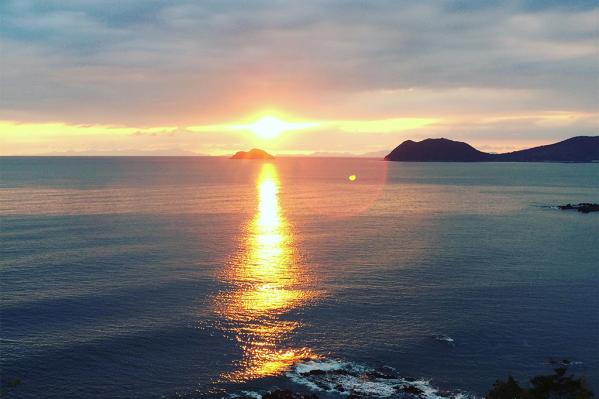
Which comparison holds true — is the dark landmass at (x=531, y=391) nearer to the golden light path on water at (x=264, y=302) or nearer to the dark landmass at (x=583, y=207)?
the golden light path on water at (x=264, y=302)

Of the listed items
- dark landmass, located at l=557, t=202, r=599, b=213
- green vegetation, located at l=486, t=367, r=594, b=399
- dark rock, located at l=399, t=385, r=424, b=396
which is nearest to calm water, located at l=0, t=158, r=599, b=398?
dark rock, located at l=399, t=385, r=424, b=396

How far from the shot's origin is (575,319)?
222ft

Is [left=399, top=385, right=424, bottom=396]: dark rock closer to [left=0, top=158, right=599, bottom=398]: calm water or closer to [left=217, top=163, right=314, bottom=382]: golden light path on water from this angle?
[left=0, top=158, right=599, bottom=398]: calm water

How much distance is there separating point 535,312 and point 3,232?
117952 mm

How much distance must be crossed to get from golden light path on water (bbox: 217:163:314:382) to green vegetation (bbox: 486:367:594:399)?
2246 centimetres

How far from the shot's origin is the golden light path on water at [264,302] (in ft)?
184

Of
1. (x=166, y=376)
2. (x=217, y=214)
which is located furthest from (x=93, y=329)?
(x=217, y=214)

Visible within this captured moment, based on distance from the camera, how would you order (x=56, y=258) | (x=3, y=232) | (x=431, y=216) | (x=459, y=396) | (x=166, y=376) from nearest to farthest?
(x=459, y=396)
(x=166, y=376)
(x=56, y=258)
(x=3, y=232)
(x=431, y=216)

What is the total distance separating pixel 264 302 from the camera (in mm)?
73250

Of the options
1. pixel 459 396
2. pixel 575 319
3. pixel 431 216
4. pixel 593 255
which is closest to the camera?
pixel 459 396

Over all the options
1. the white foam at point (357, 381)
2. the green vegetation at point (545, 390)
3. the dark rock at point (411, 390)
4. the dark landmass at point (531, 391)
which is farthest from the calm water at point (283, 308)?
the green vegetation at point (545, 390)

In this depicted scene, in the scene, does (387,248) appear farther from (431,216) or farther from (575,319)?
(431,216)

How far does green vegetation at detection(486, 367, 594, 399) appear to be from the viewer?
140 ft

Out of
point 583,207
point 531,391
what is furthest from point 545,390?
point 583,207
